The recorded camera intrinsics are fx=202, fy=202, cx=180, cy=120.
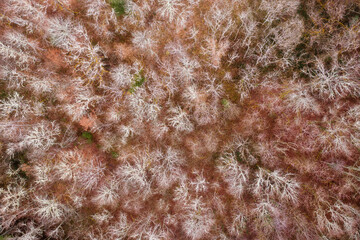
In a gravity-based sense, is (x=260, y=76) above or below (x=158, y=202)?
above

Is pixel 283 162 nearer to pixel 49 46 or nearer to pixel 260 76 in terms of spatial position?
pixel 260 76

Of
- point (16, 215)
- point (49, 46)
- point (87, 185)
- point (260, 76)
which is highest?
point (49, 46)

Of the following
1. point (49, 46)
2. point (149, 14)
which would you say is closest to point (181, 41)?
point (149, 14)

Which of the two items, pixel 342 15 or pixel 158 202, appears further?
pixel 158 202

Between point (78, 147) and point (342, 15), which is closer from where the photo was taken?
point (342, 15)

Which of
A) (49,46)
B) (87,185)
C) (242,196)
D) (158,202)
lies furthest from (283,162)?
(49,46)

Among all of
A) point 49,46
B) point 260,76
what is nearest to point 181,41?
point 260,76

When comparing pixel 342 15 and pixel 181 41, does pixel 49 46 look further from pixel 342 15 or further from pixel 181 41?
pixel 342 15

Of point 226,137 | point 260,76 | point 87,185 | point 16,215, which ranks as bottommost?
point 16,215

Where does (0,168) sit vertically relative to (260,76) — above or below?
below
